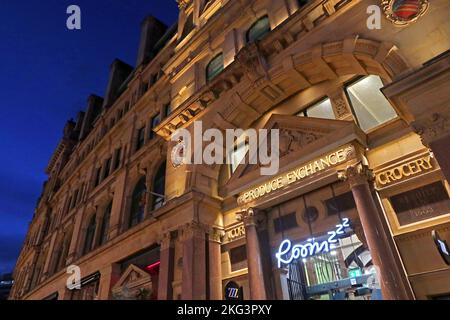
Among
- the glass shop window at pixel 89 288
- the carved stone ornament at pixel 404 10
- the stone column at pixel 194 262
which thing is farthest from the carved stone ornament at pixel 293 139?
the glass shop window at pixel 89 288

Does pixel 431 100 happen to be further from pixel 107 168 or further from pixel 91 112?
pixel 91 112

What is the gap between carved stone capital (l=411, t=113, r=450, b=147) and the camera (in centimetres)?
548

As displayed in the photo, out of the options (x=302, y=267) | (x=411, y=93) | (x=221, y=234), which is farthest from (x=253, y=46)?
(x=302, y=267)

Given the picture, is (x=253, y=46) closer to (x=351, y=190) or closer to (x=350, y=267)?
(x=351, y=190)

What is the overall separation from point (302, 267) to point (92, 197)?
53.8ft

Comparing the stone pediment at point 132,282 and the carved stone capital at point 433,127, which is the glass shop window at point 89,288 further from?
the carved stone capital at point 433,127

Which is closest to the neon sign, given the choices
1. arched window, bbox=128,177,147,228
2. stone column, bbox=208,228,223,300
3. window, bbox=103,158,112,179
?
stone column, bbox=208,228,223,300

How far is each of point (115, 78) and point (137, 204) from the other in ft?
61.2

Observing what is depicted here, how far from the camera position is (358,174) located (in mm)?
7391

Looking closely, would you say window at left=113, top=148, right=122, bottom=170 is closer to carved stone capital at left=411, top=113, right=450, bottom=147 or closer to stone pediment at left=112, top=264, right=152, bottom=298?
stone pediment at left=112, top=264, right=152, bottom=298

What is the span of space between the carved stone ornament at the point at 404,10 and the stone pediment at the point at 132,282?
11.6 meters

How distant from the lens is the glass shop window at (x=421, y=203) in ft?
21.0

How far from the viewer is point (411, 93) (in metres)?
5.94

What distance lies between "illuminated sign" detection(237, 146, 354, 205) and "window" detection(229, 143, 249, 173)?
6.89 ft
